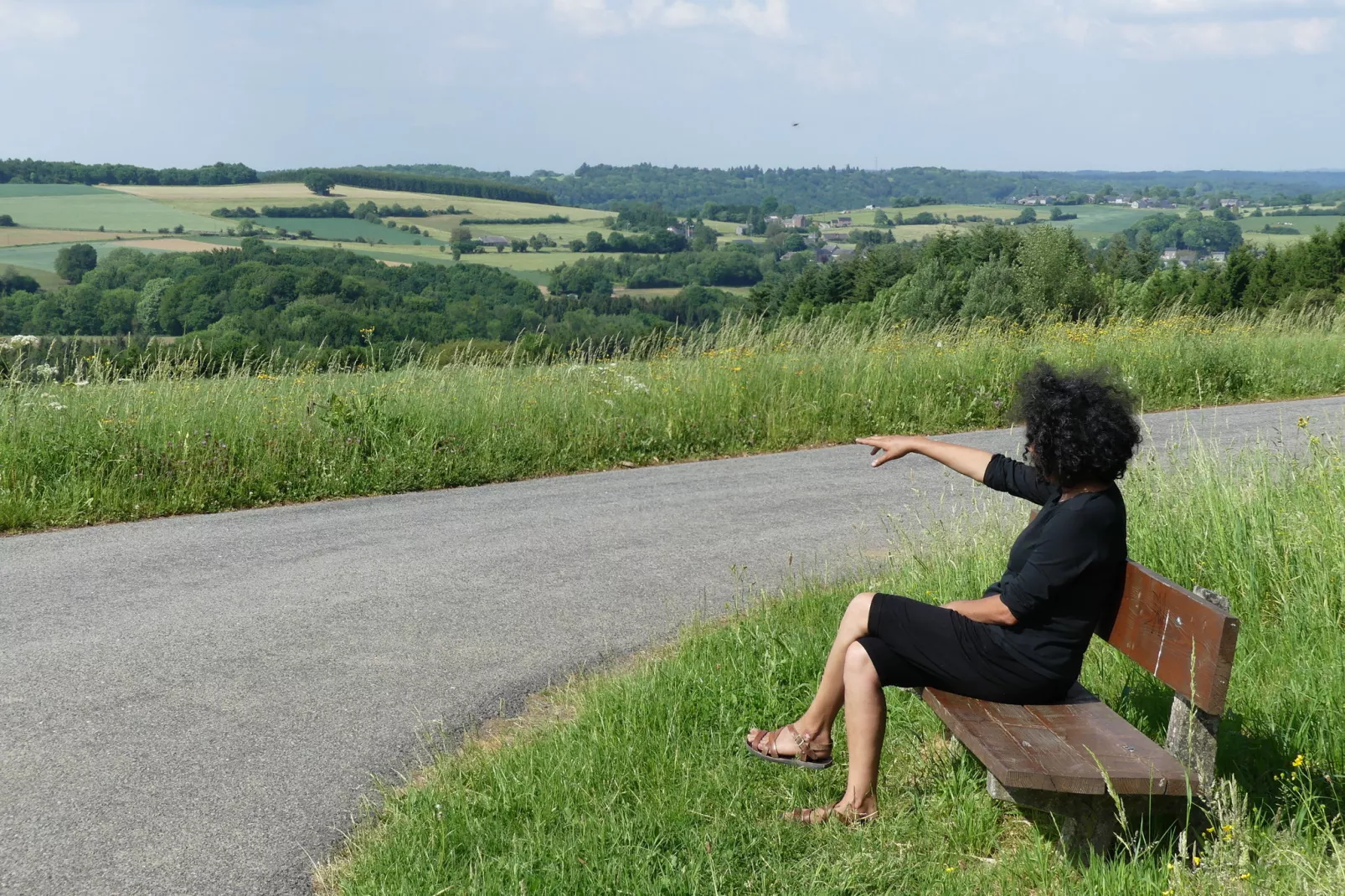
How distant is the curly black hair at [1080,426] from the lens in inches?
146

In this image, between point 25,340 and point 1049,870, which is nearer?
point 1049,870

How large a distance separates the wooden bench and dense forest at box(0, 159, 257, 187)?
117762 mm

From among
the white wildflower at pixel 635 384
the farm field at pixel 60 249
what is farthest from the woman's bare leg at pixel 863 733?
the farm field at pixel 60 249

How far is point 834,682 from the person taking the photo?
12.8 ft

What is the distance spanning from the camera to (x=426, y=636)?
5891mm

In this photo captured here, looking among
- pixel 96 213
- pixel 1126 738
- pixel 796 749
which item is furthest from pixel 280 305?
pixel 96 213

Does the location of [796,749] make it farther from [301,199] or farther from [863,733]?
[301,199]

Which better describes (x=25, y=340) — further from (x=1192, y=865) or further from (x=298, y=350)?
(x=1192, y=865)

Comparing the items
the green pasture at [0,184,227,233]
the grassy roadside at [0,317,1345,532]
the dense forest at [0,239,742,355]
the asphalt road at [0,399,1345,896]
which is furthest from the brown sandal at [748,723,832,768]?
the green pasture at [0,184,227,233]

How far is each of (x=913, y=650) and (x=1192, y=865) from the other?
990 millimetres

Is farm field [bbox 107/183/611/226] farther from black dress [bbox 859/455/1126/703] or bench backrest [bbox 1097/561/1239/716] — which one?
bench backrest [bbox 1097/561/1239/716]

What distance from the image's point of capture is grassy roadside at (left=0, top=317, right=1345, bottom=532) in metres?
8.68

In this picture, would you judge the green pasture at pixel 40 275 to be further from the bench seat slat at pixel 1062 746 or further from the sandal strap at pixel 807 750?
the bench seat slat at pixel 1062 746

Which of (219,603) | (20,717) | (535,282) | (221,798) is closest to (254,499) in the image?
(219,603)
